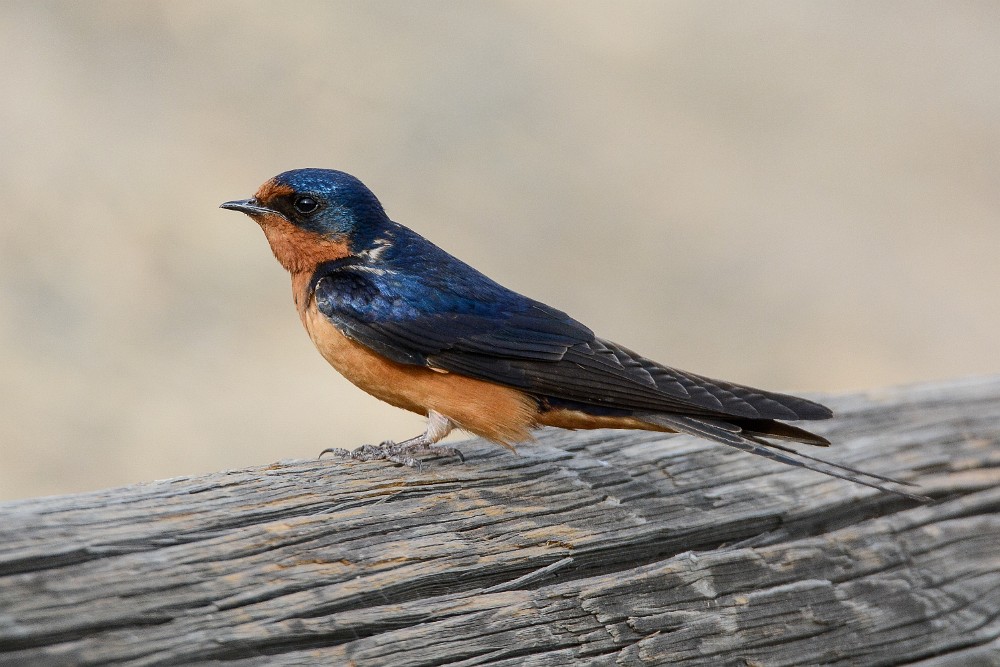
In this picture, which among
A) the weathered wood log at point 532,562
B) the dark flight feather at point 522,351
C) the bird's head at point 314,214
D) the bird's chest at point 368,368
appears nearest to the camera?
the weathered wood log at point 532,562

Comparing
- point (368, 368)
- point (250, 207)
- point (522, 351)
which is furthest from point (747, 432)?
point (250, 207)

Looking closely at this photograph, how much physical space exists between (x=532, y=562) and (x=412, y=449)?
78 cm

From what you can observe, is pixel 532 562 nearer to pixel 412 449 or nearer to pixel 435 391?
pixel 412 449

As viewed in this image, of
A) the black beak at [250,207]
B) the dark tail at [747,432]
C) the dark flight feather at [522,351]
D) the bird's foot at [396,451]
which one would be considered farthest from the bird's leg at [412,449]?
the black beak at [250,207]

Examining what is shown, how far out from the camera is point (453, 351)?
361 cm

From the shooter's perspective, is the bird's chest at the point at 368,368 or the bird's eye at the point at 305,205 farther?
the bird's eye at the point at 305,205

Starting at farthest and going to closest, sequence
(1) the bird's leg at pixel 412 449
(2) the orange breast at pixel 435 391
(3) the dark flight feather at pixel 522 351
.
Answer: (2) the orange breast at pixel 435 391
(3) the dark flight feather at pixel 522 351
(1) the bird's leg at pixel 412 449

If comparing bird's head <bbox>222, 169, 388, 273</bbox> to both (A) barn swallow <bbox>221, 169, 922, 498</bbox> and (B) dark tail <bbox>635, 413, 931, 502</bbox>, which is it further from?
(B) dark tail <bbox>635, 413, 931, 502</bbox>

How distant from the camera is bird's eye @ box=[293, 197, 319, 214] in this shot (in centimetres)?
390

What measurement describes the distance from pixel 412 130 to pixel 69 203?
2.35m

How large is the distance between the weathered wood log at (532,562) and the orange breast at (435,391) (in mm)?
101

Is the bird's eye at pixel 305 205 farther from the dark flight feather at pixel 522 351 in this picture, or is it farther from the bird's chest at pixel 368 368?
the bird's chest at pixel 368 368

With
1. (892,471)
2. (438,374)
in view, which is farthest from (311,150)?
(892,471)

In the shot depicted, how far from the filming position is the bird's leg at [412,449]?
3.09 m
